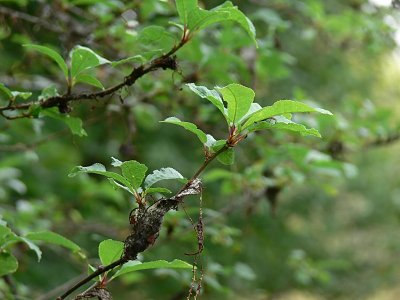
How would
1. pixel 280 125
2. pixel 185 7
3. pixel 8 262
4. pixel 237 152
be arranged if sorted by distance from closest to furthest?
pixel 280 125 < pixel 185 7 < pixel 8 262 < pixel 237 152

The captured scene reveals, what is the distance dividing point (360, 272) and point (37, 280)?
4.81m

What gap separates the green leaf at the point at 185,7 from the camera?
1387 millimetres

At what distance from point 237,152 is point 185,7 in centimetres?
253

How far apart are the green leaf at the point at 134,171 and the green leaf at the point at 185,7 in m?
0.42

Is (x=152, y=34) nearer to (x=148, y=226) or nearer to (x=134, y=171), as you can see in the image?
(x=134, y=171)

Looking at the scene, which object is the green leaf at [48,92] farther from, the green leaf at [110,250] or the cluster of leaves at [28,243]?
the green leaf at [110,250]

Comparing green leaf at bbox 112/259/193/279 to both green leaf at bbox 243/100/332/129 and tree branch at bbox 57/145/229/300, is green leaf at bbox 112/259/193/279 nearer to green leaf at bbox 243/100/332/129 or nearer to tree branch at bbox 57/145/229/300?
tree branch at bbox 57/145/229/300

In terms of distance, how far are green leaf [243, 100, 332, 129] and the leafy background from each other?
385 millimetres

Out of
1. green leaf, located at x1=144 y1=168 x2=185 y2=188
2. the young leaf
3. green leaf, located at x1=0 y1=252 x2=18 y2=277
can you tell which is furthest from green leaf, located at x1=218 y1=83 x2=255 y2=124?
green leaf, located at x1=0 y1=252 x2=18 y2=277

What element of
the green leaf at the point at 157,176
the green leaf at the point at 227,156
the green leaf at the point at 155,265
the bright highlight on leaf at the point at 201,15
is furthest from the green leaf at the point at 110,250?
the bright highlight on leaf at the point at 201,15

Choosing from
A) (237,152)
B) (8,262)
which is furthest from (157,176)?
(237,152)

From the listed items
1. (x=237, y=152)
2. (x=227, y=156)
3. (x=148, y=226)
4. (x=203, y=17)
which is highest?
(x=237, y=152)

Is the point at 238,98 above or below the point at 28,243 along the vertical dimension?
above

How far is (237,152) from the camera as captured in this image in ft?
12.8
